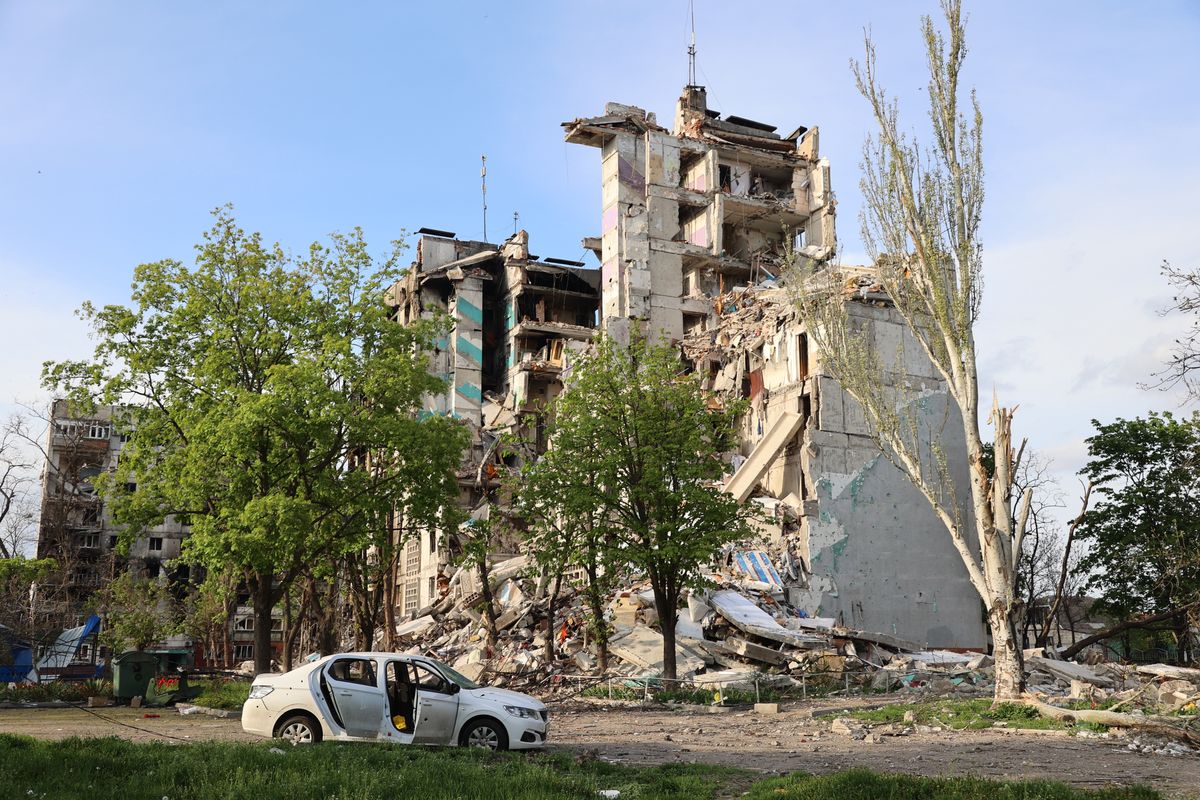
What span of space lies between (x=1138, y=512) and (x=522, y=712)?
28.6 meters

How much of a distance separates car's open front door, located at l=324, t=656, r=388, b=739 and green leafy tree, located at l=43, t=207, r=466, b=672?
7.88 m

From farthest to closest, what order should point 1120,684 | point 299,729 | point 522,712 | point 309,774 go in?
point 1120,684 → point 522,712 → point 299,729 → point 309,774

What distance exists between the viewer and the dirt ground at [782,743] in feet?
39.3

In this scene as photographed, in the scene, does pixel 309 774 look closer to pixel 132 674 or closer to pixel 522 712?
pixel 522 712

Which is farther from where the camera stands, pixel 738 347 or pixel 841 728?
pixel 738 347

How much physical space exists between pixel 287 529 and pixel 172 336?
6198 mm

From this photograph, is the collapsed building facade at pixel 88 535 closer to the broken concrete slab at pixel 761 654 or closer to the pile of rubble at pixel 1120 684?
the broken concrete slab at pixel 761 654

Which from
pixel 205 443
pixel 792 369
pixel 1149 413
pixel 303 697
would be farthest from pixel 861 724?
pixel 1149 413

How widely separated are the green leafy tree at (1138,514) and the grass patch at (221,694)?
26950mm

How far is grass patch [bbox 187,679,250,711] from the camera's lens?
862 inches

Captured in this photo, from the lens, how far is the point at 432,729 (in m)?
13.4

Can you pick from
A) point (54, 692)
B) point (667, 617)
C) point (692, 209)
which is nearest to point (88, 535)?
point (692, 209)

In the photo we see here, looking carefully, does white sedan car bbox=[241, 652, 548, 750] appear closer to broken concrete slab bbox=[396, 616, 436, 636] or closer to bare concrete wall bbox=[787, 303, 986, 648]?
bare concrete wall bbox=[787, 303, 986, 648]

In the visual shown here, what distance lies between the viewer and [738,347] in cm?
3900
